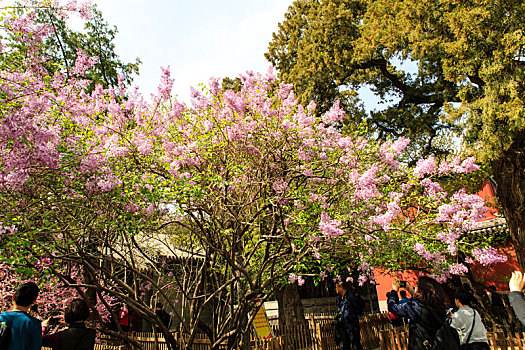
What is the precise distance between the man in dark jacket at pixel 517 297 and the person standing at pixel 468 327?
635 mm

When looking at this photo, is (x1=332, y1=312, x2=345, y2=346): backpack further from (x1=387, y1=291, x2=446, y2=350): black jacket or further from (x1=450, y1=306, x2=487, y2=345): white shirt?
(x1=450, y1=306, x2=487, y2=345): white shirt

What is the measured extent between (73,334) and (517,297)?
4052 millimetres

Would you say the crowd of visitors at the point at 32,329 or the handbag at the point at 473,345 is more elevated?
the crowd of visitors at the point at 32,329

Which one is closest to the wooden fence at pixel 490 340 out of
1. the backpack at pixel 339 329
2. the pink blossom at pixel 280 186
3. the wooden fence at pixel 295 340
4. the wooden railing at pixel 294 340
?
the wooden railing at pixel 294 340

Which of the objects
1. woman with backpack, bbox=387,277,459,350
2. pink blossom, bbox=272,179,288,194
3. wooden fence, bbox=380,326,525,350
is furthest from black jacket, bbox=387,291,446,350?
wooden fence, bbox=380,326,525,350

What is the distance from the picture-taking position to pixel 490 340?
6.24m

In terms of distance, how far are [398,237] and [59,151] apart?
5.76m

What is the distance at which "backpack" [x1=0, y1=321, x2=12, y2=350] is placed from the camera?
9.45 feet

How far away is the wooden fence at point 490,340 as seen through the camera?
548cm

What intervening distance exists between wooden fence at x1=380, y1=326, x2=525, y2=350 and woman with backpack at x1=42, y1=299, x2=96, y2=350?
17.2 ft

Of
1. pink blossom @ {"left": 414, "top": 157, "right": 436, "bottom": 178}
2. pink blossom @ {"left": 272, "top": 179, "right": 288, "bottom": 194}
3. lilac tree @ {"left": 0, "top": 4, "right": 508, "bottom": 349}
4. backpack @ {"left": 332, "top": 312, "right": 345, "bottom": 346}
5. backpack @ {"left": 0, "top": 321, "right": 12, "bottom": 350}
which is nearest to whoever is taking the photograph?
backpack @ {"left": 0, "top": 321, "right": 12, "bottom": 350}

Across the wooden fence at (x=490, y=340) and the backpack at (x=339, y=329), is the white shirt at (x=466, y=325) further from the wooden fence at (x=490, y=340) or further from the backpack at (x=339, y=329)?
the backpack at (x=339, y=329)

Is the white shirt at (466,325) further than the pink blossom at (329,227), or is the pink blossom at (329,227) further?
the pink blossom at (329,227)

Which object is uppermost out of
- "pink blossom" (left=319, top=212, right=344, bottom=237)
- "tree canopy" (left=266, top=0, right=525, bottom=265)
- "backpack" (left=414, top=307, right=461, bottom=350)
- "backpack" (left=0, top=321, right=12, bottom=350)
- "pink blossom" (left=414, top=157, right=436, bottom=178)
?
"tree canopy" (left=266, top=0, right=525, bottom=265)
